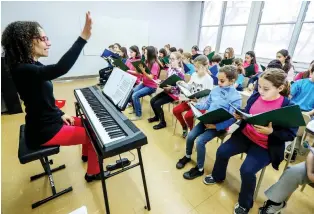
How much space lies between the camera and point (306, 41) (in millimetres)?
4125

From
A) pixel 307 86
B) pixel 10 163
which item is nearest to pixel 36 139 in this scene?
pixel 10 163

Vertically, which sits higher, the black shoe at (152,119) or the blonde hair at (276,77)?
the blonde hair at (276,77)

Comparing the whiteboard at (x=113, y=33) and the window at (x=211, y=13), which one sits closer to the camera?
the whiteboard at (x=113, y=33)

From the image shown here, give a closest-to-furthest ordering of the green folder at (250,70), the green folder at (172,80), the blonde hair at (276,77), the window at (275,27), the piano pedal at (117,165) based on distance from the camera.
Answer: the blonde hair at (276,77)
the piano pedal at (117,165)
the green folder at (172,80)
the green folder at (250,70)
the window at (275,27)

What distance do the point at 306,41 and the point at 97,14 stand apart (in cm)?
564

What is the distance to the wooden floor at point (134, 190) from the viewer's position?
4.47 feet

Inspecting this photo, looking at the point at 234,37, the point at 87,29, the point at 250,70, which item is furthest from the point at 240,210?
the point at 234,37

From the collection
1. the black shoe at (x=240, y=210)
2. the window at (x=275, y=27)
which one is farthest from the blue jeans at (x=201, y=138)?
the window at (x=275, y=27)

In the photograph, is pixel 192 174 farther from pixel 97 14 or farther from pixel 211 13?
pixel 211 13

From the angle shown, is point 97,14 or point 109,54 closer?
point 109,54

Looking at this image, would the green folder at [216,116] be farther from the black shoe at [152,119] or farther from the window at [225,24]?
the window at [225,24]

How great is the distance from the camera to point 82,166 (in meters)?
1.81

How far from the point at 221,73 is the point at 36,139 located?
1.58 metres

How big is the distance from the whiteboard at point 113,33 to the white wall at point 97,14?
0.15m
